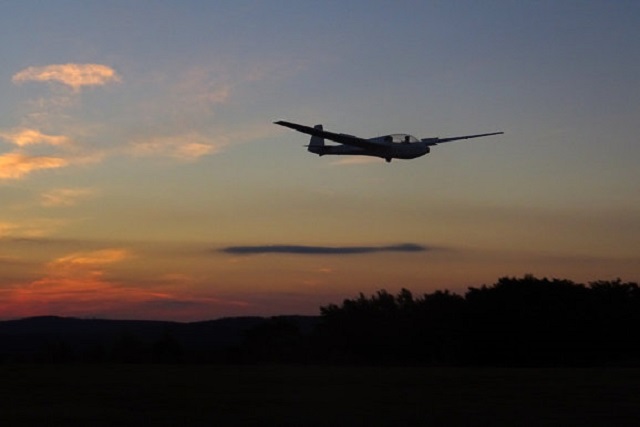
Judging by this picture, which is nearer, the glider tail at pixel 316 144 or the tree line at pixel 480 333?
the tree line at pixel 480 333

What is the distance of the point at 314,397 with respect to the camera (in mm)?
17344

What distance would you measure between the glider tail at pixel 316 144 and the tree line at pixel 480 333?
8634 millimetres

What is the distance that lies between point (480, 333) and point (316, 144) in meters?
11.1

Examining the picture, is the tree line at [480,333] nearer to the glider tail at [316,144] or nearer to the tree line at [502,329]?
the tree line at [502,329]

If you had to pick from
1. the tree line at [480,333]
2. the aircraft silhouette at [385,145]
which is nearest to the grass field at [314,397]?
the tree line at [480,333]

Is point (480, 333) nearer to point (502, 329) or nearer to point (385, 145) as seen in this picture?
point (502, 329)

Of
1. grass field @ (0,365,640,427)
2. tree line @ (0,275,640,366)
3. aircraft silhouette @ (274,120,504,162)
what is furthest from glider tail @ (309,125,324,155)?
grass field @ (0,365,640,427)

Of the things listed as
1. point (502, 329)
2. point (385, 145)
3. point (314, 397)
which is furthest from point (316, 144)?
point (314, 397)

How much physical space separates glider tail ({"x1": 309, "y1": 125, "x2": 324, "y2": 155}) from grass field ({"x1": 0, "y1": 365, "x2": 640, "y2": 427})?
21500 millimetres

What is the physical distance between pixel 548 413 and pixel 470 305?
2998cm

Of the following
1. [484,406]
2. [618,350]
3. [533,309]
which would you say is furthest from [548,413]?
[533,309]

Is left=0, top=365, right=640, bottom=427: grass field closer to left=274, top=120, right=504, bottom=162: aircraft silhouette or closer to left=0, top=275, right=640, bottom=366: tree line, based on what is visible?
left=0, top=275, right=640, bottom=366: tree line

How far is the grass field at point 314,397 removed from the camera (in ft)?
48.7

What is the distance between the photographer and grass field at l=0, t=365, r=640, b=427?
14.9 metres
